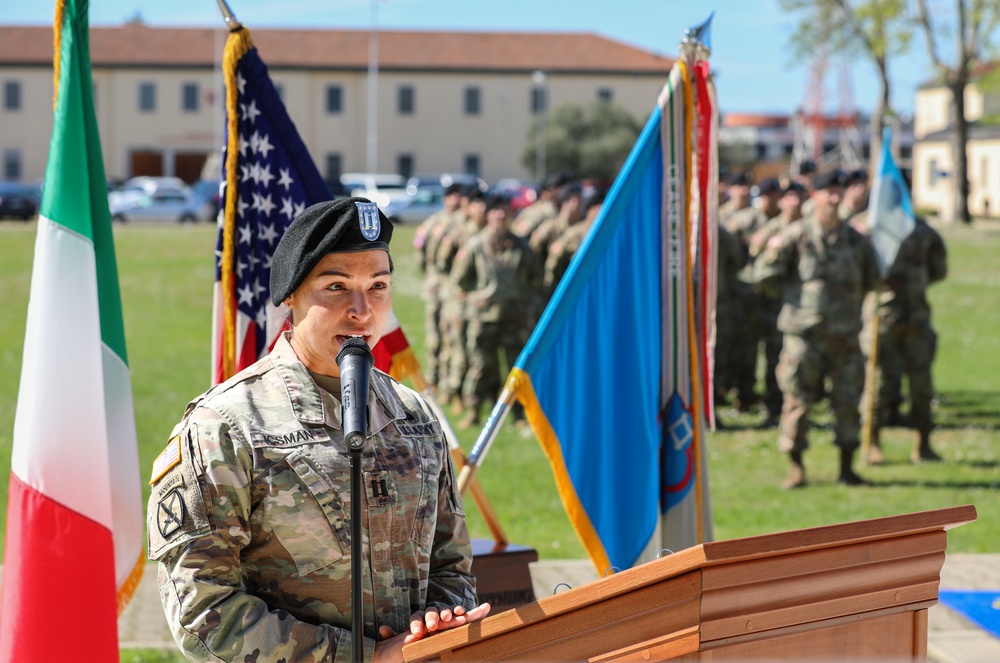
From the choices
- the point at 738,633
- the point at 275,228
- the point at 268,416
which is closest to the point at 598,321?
the point at 275,228

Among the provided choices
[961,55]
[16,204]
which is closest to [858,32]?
[961,55]

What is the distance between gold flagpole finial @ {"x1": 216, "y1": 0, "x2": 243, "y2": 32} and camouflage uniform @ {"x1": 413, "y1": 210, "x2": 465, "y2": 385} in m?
9.45

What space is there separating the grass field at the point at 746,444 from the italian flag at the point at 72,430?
139 mm

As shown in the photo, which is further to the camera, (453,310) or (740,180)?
(740,180)

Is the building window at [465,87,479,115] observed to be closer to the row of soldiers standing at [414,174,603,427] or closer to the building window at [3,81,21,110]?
the building window at [3,81,21,110]

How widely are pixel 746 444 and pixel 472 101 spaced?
2533 inches

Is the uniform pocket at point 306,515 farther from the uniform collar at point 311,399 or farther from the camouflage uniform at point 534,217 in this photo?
the camouflage uniform at point 534,217

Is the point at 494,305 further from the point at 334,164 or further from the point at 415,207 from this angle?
the point at 334,164

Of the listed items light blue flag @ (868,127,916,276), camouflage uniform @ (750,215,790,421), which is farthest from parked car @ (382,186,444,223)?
light blue flag @ (868,127,916,276)

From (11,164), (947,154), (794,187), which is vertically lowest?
(794,187)

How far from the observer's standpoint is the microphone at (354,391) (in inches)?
89.2

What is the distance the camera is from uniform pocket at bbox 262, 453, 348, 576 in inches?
103

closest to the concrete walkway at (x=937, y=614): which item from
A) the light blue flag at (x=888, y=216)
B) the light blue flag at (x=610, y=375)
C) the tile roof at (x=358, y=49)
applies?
the light blue flag at (x=610, y=375)

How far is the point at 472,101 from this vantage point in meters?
74.6
